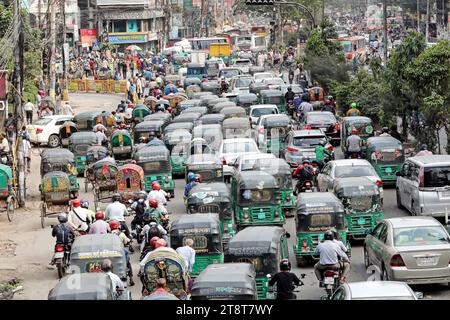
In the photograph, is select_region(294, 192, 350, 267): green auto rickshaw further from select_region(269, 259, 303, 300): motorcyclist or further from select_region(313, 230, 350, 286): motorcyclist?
select_region(269, 259, 303, 300): motorcyclist

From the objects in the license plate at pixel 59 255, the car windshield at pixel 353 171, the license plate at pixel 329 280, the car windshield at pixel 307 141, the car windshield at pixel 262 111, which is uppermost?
the car windshield at pixel 262 111

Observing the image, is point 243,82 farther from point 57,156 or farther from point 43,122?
point 57,156

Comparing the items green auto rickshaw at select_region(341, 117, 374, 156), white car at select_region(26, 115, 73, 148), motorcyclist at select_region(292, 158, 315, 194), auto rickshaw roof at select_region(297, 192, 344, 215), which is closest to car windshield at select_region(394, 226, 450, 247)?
auto rickshaw roof at select_region(297, 192, 344, 215)

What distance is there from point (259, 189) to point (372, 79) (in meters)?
24.1

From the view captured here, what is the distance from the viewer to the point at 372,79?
1956 inches

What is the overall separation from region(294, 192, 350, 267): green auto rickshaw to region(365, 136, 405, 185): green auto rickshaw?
31.0 ft

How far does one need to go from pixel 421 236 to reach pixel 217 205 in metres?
6.31

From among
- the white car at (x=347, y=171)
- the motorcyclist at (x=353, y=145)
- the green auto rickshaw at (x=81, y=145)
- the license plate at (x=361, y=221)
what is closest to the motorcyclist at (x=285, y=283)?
the license plate at (x=361, y=221)

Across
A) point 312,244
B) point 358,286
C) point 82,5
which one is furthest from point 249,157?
point 82,5

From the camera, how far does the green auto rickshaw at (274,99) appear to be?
5144 centimetres

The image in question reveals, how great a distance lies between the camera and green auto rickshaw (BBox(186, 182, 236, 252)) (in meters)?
25.4

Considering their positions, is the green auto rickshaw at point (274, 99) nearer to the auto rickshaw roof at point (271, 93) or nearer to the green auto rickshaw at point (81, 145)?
the auto rickshaw roof at point (271, 93)

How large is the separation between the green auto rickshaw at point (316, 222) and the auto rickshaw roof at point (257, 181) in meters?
3.00
